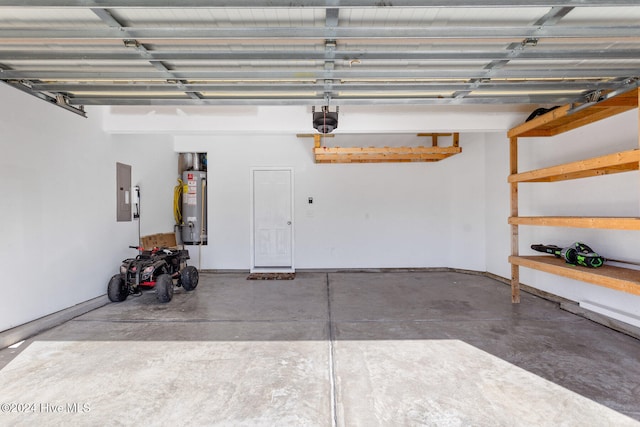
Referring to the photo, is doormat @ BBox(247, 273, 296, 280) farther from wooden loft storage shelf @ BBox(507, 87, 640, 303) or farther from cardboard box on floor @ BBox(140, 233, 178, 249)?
wooden loft storage shelf @ BBox(507, 87, 640, 303)

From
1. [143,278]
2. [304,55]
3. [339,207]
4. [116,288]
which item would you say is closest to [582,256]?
[304,55]

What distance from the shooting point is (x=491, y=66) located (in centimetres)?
268

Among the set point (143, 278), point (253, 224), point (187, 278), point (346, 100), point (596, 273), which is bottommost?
point (187, 278)

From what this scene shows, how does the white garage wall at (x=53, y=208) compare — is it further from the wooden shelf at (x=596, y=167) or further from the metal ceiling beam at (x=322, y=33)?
the wooden shelf at (x=596, y=167)

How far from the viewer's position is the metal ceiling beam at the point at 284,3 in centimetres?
178

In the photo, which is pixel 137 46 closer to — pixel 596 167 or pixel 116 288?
pixel 116 288

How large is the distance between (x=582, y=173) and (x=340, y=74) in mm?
2883

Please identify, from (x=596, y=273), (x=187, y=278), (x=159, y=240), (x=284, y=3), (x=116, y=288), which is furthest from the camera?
(x=159, y=240)

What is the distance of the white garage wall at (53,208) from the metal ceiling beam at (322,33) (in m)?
1.48

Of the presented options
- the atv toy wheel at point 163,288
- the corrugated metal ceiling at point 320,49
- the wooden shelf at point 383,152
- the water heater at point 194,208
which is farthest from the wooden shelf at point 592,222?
the water heater at point 194,208

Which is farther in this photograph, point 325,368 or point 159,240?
point 159,240

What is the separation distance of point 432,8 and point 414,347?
266cm

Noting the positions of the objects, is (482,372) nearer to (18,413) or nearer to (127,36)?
(18,413)

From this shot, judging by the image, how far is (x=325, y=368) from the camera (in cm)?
246
